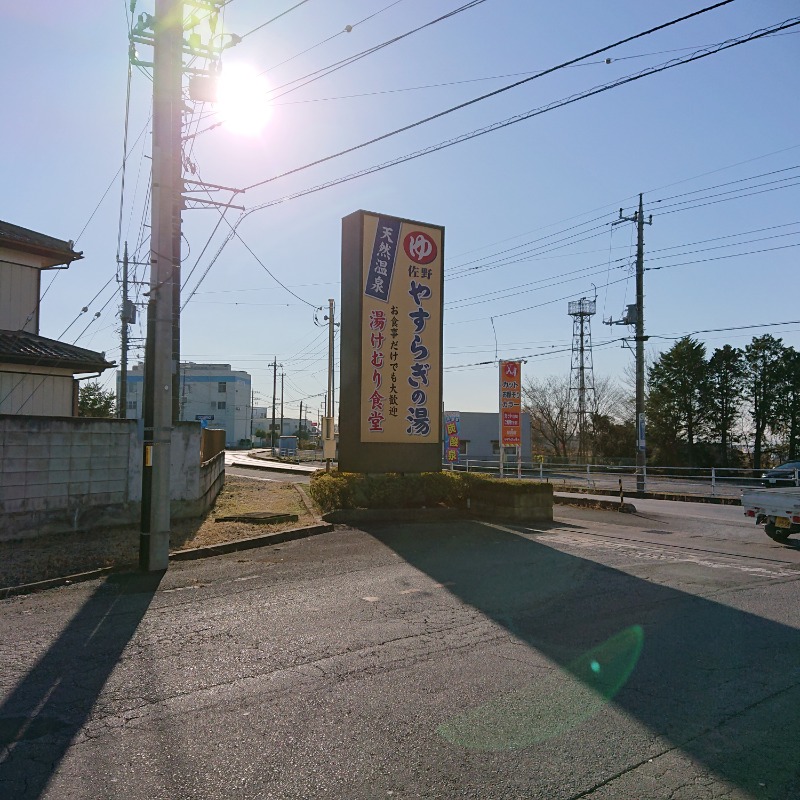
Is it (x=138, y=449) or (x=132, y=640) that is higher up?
(x=138, y=449)

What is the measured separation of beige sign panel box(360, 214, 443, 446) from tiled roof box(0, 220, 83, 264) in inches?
296

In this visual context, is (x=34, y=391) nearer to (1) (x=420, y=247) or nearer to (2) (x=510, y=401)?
(1) (x=420, y=247)

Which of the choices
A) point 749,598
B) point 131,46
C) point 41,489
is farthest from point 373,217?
point 749,598

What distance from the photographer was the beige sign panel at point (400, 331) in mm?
15836

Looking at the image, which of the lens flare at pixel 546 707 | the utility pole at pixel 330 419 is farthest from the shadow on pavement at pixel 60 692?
the utility pole at pixel 330 419

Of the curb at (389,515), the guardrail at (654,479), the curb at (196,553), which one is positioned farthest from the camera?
the guardrail at (654,479)

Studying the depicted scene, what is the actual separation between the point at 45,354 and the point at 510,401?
43.2 feet

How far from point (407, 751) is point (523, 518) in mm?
12351

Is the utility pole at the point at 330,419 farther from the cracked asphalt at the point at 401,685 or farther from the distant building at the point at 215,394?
the distant building at the point at 215,394

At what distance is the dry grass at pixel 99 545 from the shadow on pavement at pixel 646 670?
13.4ft

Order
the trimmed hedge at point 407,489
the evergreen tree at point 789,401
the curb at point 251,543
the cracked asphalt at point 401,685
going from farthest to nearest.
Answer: the evergreen tree at point 789,401
the trimmed hedge at point 407,489
the curb at point 251,543
the cracked asphalt at point 401,685

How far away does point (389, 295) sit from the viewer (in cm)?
1605

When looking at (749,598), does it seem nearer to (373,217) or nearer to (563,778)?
(563,778)

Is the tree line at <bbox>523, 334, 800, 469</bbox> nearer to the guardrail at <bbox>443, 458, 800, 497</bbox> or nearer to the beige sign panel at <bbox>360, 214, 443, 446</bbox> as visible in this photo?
the guardrail at <bbox>443, 458, 800, 497</bbox>
